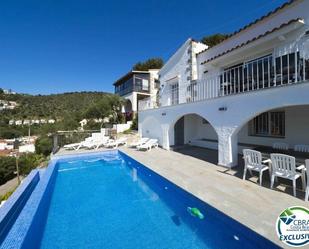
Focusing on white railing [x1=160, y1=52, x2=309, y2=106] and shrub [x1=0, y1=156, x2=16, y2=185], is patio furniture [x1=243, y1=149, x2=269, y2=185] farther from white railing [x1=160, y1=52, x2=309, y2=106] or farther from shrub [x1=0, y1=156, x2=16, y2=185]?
shrub [x1=0, y1=156, x2=16, y2=185]

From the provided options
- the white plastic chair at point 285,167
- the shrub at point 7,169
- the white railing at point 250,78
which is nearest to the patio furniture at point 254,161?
the white plastic chair at point 285,167

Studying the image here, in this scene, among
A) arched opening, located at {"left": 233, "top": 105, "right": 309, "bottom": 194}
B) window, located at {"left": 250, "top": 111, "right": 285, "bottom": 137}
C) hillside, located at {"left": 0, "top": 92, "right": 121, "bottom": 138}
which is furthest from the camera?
hillside, located at {"left": 0, "top": 92, "right": 121, "bottom": 138}

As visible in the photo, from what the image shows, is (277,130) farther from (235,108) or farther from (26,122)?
(26,122)

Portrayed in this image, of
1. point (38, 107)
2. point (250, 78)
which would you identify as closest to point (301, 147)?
point (250, 78)

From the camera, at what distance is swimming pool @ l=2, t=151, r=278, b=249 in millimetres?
4598

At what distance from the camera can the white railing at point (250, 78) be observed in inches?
292

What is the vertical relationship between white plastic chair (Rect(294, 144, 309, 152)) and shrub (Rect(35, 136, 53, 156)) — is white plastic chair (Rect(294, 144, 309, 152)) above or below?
above

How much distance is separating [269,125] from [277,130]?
534 mm

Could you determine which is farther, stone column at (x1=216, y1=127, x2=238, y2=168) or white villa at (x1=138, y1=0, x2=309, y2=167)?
stone column at (x1=216, y1=127, x2=238, y2=168)

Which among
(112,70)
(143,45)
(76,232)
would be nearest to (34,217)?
(76,232)

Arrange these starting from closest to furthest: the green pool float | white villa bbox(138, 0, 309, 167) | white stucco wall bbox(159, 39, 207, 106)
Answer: the green pool float → white villa bbox(138, 0, 309, 167) → white stucco wall bbox(159, 39, 207, 106)

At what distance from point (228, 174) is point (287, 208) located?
3.10 metres

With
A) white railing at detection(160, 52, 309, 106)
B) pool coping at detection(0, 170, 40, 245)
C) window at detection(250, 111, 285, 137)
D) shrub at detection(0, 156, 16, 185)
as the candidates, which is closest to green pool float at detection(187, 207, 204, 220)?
pool coping at detection(0, 170, 40, 245)

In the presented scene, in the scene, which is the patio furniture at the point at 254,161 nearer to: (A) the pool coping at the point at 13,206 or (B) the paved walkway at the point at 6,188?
(A) the pool coping at the point at 13,206
